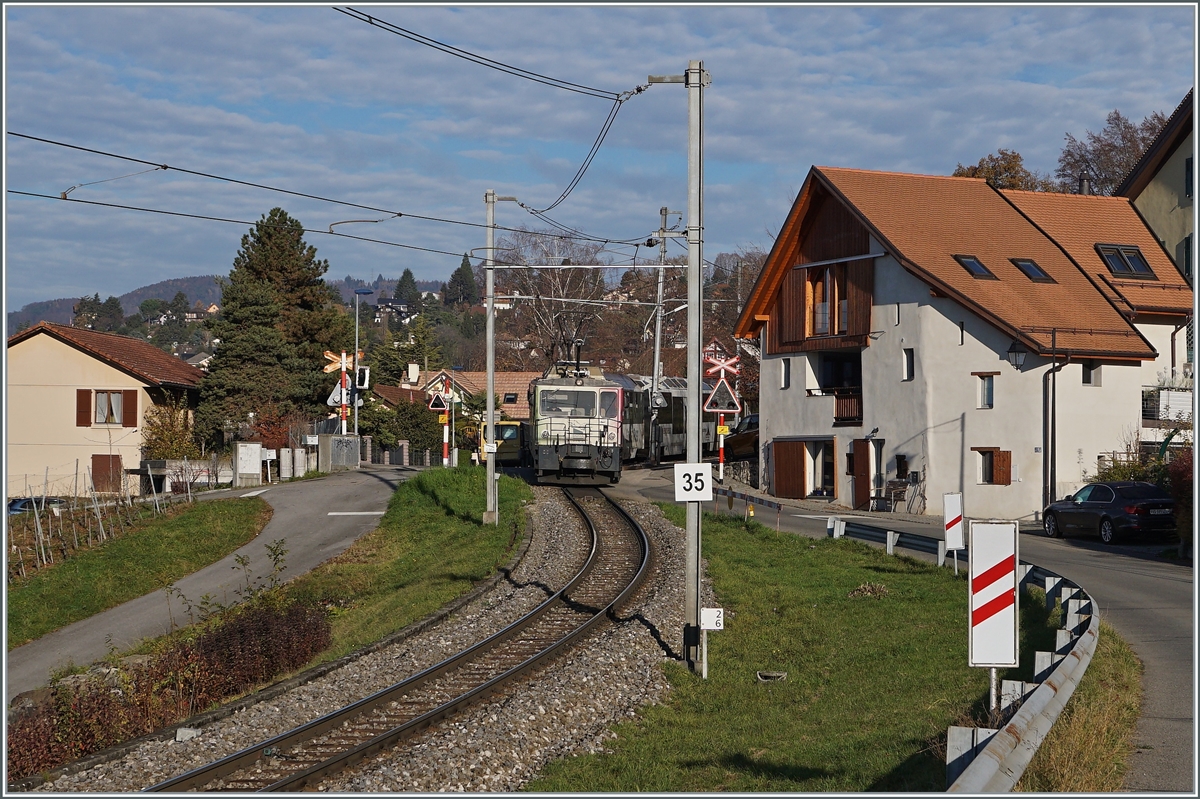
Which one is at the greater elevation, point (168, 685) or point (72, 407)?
point (72, 407)

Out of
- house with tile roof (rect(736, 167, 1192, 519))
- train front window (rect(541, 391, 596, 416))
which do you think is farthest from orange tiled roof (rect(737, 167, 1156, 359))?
train front window (rect(541, 391, 596, 416))

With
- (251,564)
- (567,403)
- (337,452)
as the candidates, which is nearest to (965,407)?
(567,403)

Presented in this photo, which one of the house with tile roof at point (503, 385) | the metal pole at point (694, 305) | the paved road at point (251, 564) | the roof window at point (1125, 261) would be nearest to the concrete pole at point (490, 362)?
the paved road at point (251, 564)

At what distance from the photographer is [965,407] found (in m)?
36.1

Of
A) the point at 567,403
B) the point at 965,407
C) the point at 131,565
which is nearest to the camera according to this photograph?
the point at 131,565

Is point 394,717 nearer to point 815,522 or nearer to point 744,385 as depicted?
point 815,522

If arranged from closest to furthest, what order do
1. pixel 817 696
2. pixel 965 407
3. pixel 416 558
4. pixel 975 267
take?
pixel 817 696 < pixel 416 558 < pixel 965 407 < pixel 975 267

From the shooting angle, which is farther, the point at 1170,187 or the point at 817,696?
the point at 1170,187

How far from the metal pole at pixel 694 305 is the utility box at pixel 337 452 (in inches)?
1509

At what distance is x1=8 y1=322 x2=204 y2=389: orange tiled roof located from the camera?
53594mm

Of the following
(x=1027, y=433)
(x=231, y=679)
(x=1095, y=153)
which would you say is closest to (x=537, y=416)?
(x=1027, y=433)

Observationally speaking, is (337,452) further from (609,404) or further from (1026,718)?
(1026,718)

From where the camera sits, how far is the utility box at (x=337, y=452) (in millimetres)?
51688

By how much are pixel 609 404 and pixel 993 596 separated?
2880 centimetres
